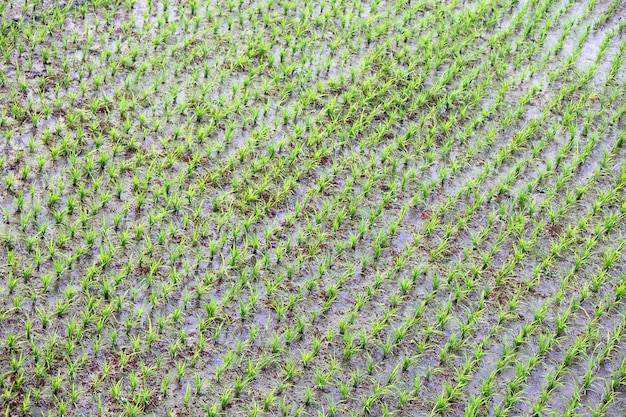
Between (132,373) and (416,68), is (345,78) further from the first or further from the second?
(132,373)

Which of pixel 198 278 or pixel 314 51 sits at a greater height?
pixel 314 51

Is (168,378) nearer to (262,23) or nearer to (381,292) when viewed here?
(381,292)

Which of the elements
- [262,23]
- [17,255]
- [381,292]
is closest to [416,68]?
[262,23]

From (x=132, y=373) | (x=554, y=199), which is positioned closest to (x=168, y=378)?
(x=132, y=373)

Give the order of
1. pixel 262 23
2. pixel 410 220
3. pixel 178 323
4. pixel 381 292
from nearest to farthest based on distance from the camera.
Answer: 1. pixel 178 323
2. pixel 381 292
3. pixel 410 220
4. pixel 262 23

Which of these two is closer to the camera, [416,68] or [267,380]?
[267,380]

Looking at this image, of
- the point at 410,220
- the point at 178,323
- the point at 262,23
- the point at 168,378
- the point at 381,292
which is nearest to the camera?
A: the point at 168,378
